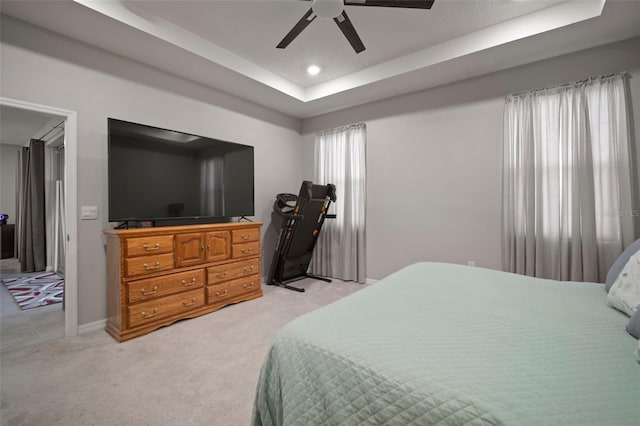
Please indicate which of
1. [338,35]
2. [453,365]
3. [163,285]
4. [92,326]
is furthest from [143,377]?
[338,35]

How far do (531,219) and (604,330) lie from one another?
7.23 ft

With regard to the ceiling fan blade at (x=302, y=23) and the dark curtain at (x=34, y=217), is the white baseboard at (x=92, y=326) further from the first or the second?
the dark curtain at (x=34, y=217)

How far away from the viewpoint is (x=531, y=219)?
2.98 meters

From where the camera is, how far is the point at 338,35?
2.88 metres

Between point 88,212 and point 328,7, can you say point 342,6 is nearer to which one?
point 328,7

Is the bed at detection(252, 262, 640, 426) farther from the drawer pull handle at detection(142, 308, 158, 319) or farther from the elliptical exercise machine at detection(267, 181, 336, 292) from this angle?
the elliptical exercise machine at detection(267, 181, 336, 292)

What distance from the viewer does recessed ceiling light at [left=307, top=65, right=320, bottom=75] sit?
11.6 feet

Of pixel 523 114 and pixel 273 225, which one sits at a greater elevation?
pixel 523 114

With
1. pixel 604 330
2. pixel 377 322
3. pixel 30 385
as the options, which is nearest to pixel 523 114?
pixel 604 330

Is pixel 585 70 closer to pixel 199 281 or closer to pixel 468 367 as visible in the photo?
pixel 468 367

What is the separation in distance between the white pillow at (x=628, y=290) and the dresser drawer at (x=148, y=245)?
3140 millimetres

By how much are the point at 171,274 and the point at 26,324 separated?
1.55 m

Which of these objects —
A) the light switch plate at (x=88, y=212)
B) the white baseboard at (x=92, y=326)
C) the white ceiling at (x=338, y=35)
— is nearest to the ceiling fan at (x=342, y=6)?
the white ceiling at (x=338, y=35)

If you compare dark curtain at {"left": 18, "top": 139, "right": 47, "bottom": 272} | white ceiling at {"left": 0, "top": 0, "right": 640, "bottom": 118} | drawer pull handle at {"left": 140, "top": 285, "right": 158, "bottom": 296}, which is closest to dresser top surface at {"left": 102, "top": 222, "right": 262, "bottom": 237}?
drawer pull handle at {"left": 140, "top": 285, "right": 158, "bottom": 296}
